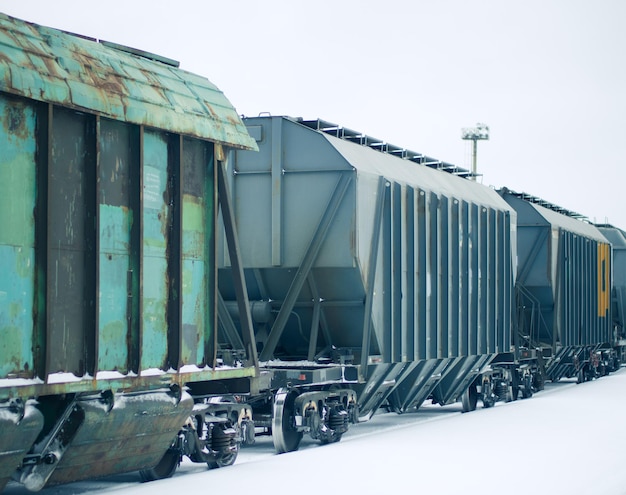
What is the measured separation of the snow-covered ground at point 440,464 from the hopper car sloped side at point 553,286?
8.28 meters

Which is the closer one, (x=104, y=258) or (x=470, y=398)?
(x=104, y=258)

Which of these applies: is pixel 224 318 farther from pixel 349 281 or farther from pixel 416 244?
pixel 416 244

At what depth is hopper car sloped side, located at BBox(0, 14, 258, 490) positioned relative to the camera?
→ 9.59 m

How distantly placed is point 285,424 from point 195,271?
416cm

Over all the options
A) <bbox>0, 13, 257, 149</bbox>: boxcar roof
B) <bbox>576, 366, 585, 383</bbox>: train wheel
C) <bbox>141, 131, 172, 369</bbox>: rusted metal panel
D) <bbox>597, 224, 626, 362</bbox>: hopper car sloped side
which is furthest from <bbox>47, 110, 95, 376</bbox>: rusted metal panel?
<bbox>597, 224, 626, 362</bbox>: hopper car sloped side

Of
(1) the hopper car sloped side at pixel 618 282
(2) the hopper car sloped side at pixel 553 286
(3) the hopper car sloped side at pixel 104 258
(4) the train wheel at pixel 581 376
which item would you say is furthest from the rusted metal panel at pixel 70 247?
(1) the hopper car sloped side at pixel 618 282

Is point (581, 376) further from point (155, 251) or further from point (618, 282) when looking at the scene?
point (155, 251)

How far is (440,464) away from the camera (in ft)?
43.1

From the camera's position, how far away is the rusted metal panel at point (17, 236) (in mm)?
9398

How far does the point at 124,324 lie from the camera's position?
431 inches

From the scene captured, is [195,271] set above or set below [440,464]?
above

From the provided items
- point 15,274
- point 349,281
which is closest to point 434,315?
point 349,281

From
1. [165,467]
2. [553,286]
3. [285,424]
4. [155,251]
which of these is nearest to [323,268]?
[285,424]

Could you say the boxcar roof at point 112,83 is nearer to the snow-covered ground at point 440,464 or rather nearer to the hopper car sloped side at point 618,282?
the snow-covered ground at point 440,464
